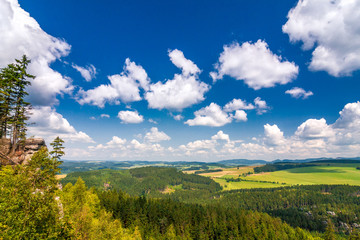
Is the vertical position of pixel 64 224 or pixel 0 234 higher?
pixel 0 234

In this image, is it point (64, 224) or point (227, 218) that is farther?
point (227, 218)

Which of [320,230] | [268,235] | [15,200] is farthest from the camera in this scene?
[320,230]

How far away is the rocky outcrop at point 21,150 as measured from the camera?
38.6 metres

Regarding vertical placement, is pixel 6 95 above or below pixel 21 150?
above

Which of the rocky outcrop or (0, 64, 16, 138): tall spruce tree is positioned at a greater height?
(0, 64, 16, 138): tall spruce tree

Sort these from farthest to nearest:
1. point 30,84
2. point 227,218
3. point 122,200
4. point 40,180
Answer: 1. point 227,218
2. point 122,200
3. point 30,84
4. point 40,180

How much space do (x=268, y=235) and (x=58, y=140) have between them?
133431 millimetres

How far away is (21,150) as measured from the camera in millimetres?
42219

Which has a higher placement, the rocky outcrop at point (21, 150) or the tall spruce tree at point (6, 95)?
the tall spruce tree at point (6, 95)

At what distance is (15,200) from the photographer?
19000 mm

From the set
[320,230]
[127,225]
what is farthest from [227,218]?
[320,230]

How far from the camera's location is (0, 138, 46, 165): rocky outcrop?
3863 cm

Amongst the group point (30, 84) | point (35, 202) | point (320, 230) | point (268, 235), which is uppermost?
point (30, 84)

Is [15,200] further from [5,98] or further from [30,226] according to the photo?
[5,98]
